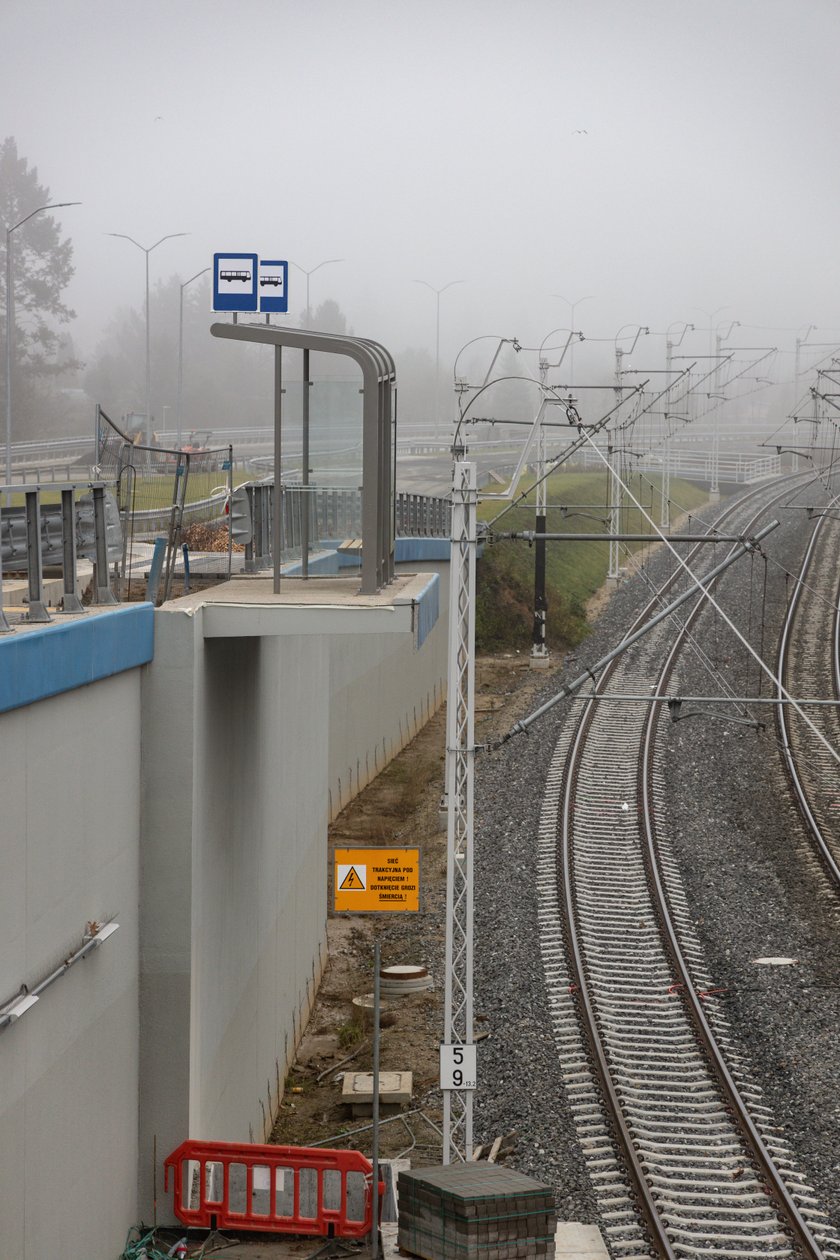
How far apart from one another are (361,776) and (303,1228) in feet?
62.7

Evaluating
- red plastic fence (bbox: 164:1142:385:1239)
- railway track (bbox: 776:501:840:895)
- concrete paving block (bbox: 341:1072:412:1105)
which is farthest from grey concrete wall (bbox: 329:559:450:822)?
red plastic fence (bbox: 164:1142:385:1239)

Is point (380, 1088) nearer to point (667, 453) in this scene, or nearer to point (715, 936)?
point (715, 936)

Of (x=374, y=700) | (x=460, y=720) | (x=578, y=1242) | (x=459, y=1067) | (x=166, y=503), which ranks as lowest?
(x=578, y=1242)

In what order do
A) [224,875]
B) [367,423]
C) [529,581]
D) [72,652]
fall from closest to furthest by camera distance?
[72,652] < [224,875] < [367,423] < [529,581]

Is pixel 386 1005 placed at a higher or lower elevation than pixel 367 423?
lower

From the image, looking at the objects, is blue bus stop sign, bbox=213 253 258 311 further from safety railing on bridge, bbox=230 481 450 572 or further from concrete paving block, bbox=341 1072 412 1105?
concrete paving block, bbox=341 1072 412 1105

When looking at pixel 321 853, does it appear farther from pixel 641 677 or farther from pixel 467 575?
pixel 641 677

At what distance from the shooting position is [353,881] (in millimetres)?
11469

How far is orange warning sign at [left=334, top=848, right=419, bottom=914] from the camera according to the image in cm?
1142

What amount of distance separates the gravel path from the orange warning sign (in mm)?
2788

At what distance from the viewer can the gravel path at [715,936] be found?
13312 millimetres

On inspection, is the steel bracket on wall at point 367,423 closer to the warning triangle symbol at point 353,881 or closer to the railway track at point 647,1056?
the warning triangle symbol at point 353,881

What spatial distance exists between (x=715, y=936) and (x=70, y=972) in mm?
11913

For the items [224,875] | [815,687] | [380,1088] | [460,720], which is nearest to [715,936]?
[380,1088]
